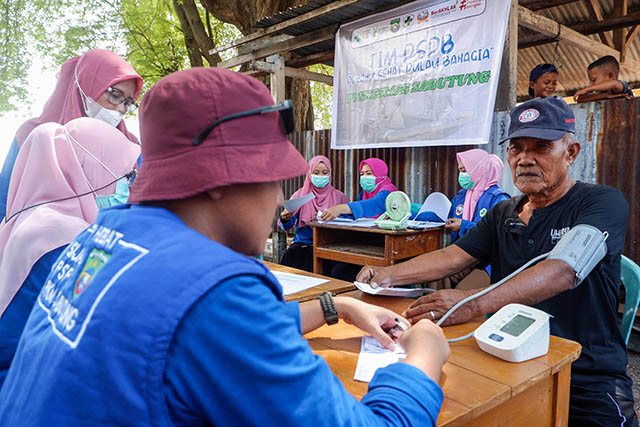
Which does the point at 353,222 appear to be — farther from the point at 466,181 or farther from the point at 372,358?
the point at 372,358

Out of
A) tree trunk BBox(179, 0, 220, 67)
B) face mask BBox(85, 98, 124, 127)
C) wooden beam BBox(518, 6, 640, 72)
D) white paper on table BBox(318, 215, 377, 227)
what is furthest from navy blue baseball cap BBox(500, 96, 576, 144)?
tree trunk BBox(179, 0, 220, 67)

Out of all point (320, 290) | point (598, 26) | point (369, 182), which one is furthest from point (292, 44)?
point (320, 290)

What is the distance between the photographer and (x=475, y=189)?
4.63m

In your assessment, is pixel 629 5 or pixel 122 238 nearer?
pixel 122 238

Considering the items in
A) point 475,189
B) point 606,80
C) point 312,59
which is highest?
point 312,59

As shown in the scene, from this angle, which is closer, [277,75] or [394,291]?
[394,291]

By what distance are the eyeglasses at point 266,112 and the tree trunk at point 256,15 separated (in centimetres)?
800

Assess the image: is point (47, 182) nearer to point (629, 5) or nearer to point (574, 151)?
point (574, 151)

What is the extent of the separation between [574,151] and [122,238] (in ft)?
6.82

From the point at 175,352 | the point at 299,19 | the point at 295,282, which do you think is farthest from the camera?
the point at 299,19

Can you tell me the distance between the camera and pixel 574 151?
6.84 ft

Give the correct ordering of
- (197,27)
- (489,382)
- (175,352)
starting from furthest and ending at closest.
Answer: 1. (197,27)
2. (489,382)
3. (175,352)

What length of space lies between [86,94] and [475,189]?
12.1 feet

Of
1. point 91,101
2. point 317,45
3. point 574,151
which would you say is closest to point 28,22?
point 317,45
